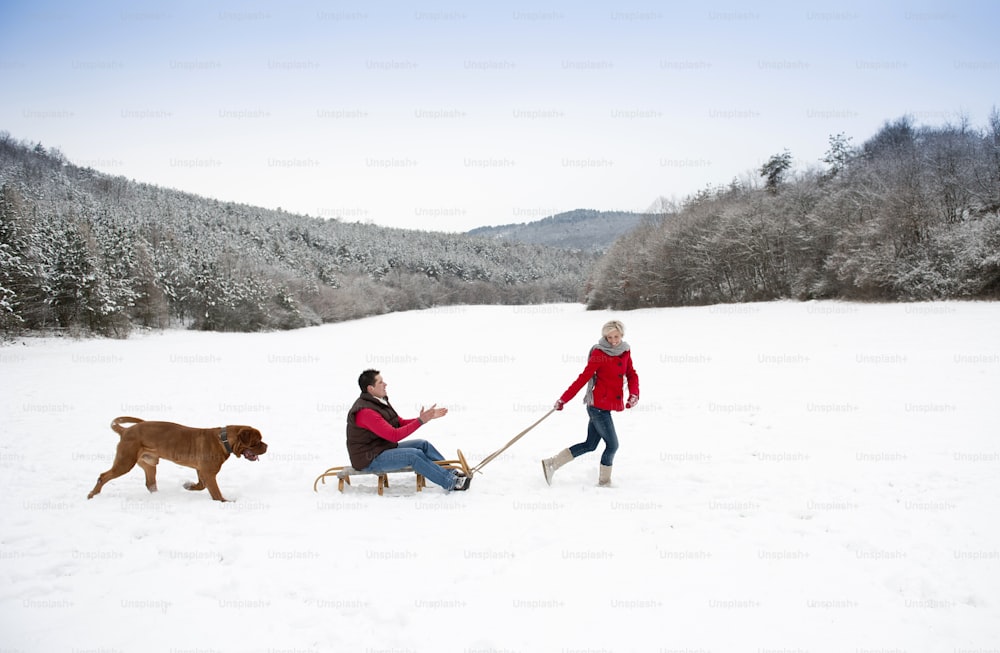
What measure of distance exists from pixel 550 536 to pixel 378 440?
2.31 metres

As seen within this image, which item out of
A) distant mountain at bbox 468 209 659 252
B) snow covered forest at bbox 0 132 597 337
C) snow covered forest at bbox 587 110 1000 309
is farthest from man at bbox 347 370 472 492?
distant mountain at bbox 468 209 659 252

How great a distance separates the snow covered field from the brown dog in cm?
33

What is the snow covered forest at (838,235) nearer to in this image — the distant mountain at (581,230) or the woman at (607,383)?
the woman at (607,383)

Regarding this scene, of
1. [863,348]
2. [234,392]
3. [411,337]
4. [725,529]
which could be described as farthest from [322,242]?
[725,529]

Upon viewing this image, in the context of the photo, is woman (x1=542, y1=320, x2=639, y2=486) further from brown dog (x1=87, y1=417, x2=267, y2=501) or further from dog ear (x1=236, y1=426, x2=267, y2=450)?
brown dog (x1=87, y1=417, x2=267, y2=501)

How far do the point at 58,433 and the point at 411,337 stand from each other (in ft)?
77.4

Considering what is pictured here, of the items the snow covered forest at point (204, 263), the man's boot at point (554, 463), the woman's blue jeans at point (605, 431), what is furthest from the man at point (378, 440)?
the snow covered forest at point (204, 263)

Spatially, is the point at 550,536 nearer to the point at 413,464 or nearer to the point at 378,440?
the point at 413,464

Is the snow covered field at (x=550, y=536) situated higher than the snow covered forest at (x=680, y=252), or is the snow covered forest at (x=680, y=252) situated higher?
the snow covered forest at (x=680, y=252)

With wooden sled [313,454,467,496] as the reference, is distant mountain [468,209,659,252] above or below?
above

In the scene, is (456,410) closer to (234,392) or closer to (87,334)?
(234,392)

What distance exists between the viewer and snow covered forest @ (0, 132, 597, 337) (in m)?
24.7

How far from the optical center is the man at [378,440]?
5773mm

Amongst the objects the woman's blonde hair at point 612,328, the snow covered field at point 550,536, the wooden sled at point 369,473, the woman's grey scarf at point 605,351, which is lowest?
the snow covered field at point 550,536
